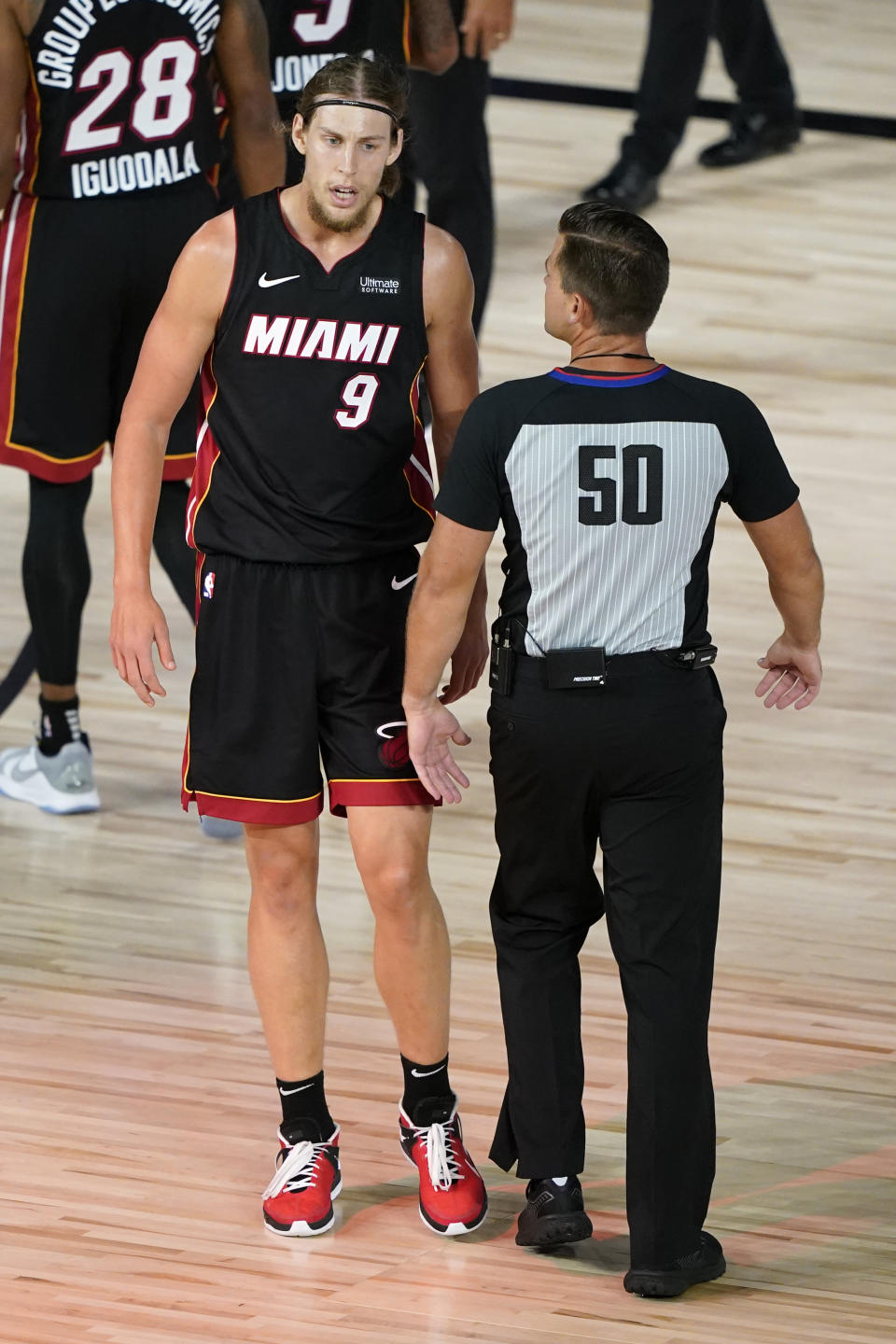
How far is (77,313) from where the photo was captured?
4344 millimetres

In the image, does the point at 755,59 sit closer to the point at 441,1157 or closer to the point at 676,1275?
the point at 441,1157

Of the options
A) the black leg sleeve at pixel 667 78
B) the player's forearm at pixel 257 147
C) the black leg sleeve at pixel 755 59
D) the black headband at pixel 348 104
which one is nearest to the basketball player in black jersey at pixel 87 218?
the player's forearm at pixel 257 147

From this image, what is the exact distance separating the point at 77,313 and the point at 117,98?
40cm

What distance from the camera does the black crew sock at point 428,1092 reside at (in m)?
3.12

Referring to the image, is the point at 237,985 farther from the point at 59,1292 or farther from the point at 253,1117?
the point at 59,1292

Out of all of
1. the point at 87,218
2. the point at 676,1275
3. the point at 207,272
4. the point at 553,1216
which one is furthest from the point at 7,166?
the point at 676,1275

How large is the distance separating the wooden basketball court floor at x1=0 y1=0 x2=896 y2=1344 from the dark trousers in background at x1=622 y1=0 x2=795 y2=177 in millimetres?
2476

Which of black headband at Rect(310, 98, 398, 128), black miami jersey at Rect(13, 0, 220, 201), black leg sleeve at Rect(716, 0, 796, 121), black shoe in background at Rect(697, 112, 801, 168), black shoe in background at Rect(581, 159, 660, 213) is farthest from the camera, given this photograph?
black shoe in background at Rect(697, 112, 801, 168)

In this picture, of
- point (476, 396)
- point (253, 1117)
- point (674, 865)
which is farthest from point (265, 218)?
point (253, 1117)

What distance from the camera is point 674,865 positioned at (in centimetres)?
284

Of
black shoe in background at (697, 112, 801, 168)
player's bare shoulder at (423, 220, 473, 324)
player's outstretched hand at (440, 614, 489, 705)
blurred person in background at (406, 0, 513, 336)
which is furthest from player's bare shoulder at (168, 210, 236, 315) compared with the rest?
black shoe in background at (697, 112, 801, 168)

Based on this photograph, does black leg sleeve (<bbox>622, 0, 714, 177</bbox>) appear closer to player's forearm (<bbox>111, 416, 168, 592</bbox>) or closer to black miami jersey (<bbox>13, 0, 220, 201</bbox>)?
black miami jersey (<bbox>13, 0, 220, 201</bbox>)

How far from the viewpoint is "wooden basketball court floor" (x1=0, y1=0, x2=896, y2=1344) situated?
2.86 m

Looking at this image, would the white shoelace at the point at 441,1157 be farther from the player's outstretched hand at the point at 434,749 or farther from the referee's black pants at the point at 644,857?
the player's outstretched hand at the point at 434,749
